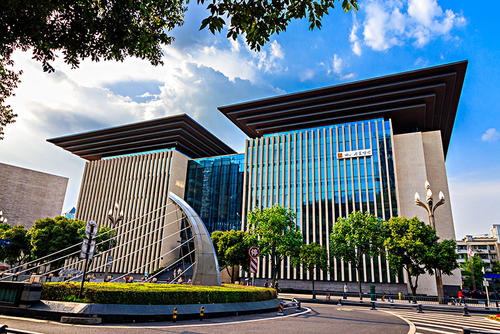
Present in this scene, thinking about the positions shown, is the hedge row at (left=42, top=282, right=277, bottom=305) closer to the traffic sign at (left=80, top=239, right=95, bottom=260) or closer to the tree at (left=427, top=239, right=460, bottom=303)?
the traffic sign at (left=80, top=239, right=95, bottom=260)

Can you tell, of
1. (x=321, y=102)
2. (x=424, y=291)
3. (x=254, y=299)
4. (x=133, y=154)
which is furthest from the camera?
(x=133, y=154)

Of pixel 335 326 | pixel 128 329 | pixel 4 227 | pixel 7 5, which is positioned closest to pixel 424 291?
pixel 335 326

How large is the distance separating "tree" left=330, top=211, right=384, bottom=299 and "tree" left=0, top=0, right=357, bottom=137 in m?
29.4

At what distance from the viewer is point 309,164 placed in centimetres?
5031

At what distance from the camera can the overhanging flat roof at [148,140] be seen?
59000 mm

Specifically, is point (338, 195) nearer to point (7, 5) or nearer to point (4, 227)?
point (7, 5)

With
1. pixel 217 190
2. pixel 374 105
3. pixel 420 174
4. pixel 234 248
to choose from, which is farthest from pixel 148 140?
pixel 420 174

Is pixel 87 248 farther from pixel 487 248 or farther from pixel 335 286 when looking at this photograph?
pixel 487 248

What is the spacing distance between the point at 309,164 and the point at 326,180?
4042mm

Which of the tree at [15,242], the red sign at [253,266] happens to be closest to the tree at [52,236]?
the tree at [15,242]

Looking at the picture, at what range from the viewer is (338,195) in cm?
4681

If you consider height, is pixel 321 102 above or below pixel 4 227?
above

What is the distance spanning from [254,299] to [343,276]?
2955cm

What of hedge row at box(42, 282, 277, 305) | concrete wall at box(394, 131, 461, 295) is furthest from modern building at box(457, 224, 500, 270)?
hedge row at box(42, 282, 277, 305)
